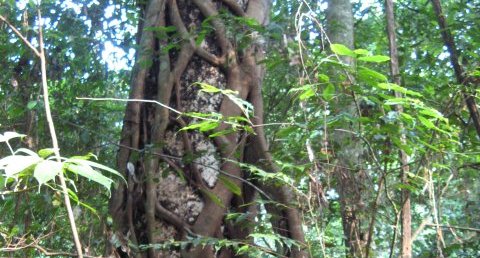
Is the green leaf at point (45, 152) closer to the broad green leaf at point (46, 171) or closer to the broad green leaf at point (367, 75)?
the broad green leaf at point (46, 171)

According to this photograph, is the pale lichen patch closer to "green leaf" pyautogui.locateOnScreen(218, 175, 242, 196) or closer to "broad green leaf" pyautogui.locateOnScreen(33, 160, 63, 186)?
"green leaf" pyautogui.locateOnScreen(218, 175, 242, 196)

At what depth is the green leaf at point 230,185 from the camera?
2062 mm

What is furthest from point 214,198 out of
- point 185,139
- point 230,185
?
point 185,139

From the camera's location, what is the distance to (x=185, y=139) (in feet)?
7.29

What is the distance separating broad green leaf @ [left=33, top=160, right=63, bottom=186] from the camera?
77cm

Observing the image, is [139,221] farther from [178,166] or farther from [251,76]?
[251,76]

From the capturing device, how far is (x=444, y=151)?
1634 millimetres

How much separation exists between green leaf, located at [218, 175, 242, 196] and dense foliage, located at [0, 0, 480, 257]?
9 centimetres

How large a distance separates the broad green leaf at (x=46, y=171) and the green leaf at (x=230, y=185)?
49.5 inches

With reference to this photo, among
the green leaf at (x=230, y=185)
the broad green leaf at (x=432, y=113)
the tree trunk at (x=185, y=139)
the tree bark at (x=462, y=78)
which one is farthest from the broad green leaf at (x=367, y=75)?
the green leaf at (x=230, y=185)

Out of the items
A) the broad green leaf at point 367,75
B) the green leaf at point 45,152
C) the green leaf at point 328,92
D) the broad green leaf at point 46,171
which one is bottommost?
the broad green leaf at point 46,171

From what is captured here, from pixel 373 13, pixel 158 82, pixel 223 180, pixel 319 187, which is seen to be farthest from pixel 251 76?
pixel 373 13

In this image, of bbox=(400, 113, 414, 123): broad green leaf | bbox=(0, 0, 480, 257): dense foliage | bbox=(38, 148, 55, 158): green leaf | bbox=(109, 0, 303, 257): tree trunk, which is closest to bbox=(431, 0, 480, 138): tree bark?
bbox=(0, 0, 480, 257): dense foliage

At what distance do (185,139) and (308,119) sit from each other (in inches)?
24.6
